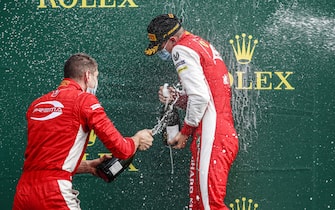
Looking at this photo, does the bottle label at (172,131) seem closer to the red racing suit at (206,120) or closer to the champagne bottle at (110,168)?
the red racing suit at (206,120)

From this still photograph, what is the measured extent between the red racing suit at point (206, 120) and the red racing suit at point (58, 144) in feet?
2.36

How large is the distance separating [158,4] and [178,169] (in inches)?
50.4

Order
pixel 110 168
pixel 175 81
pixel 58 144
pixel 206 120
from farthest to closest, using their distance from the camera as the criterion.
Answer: pixel 175 81 < pixel 206 120 < pixel 110 168 < pixel 58 144

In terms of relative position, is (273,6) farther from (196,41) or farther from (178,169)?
(178,169)

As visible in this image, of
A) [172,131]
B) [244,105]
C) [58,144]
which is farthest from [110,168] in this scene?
[244,105]

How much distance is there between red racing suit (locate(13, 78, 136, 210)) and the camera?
11.2 feet

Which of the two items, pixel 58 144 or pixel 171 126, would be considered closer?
pixel 58 144

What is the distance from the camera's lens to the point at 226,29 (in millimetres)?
4656

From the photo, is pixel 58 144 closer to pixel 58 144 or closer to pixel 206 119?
pixel 58 144

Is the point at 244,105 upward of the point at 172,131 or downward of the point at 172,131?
upward

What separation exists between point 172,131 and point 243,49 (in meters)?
0.86

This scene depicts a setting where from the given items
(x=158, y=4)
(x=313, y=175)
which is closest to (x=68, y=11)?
(x=158, y=4)

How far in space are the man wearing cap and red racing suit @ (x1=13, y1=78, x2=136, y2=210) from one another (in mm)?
719

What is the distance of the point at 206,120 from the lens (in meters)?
4.06
